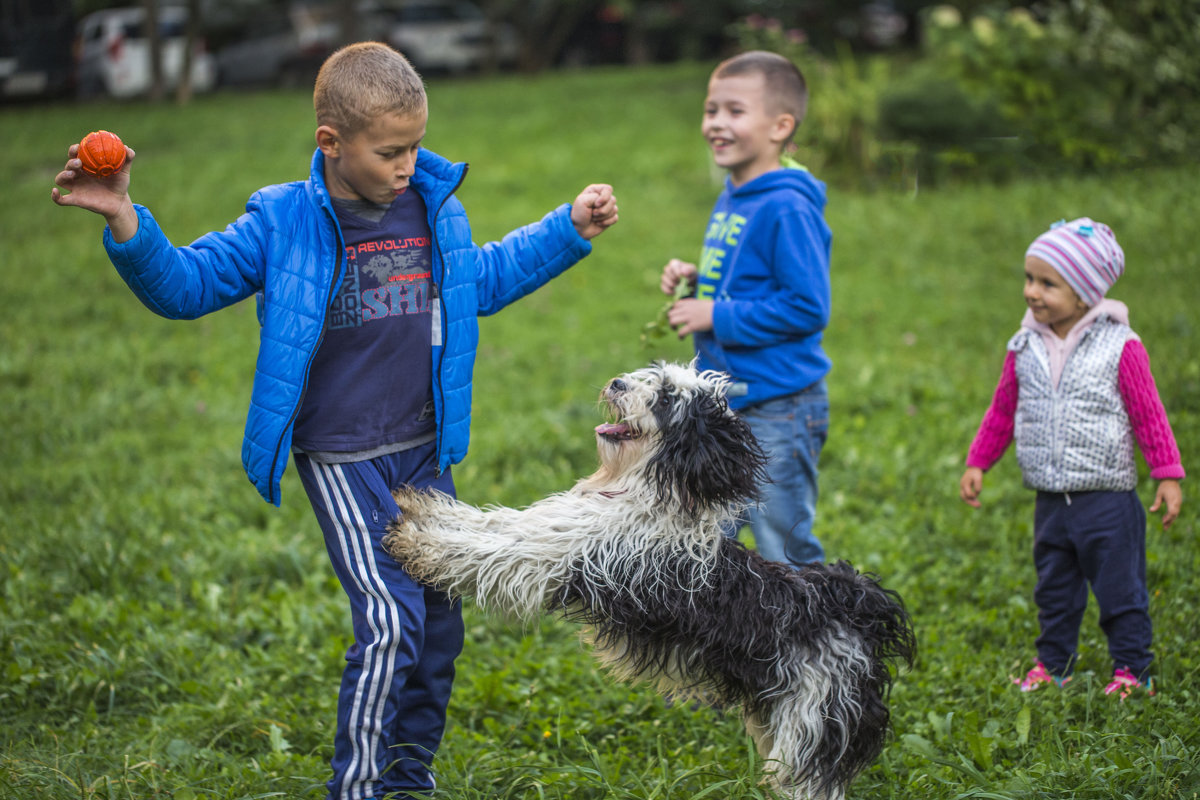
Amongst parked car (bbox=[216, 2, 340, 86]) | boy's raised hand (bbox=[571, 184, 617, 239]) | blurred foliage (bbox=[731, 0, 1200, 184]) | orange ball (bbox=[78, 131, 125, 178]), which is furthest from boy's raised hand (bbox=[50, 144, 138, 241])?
parked car (bbox=[216, 2, 340, 86])

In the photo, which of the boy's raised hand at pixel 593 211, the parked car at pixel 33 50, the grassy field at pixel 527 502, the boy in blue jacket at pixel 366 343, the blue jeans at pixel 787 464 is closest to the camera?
the boy in blue jacket at pixel 366 343

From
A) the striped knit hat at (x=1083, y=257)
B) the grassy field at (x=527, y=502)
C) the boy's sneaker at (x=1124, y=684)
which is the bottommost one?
the grassy field at (x=527, y=502)

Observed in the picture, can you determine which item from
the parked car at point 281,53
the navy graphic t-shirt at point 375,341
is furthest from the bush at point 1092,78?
the parked car at point 281,53

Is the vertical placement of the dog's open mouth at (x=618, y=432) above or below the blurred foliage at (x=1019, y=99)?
below

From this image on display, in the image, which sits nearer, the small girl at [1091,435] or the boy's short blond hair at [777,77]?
the small girl at [1091,435]

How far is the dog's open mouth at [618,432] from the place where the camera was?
8.53 ft

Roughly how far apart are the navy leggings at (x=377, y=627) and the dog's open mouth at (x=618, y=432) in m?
0.57

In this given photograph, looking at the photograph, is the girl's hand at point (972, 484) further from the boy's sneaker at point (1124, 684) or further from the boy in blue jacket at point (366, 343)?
the boy in blue jacket at point (366, 343)

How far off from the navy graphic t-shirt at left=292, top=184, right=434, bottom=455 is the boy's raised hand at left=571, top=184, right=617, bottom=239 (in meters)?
0.45

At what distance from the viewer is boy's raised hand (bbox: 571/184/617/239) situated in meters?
2.97

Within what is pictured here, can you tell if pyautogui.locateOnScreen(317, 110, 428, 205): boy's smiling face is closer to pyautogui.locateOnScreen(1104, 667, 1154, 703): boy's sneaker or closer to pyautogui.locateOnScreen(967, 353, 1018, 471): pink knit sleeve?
pyautogui.locateOnScreen(967, 353, 1018, 471): pink knit sleeve

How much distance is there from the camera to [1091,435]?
338 cm

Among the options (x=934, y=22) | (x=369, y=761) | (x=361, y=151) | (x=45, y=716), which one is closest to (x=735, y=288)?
(x=361, y=151)

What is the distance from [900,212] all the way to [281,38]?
66.4 ft
